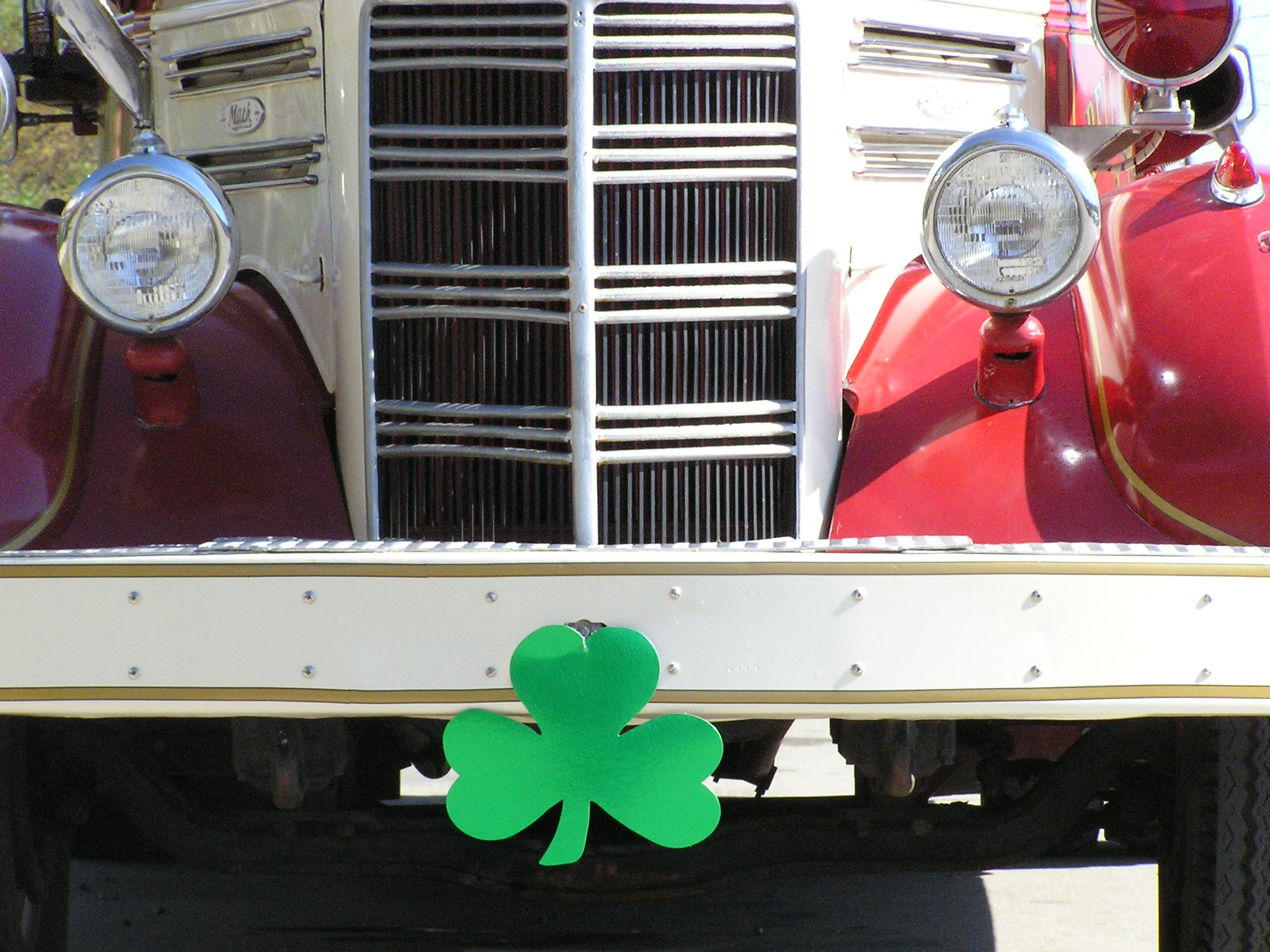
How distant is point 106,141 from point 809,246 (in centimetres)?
234

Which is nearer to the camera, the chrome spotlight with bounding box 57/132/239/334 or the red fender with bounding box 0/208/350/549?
the chrome spotlight with bounding box 57/132/239/334

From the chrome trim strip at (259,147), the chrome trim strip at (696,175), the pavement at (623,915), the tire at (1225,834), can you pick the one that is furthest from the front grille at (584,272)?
the pavement at (623,915)

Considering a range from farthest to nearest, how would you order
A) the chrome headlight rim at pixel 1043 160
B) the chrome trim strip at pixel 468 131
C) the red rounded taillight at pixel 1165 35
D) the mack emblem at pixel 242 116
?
the mack emblem at pixel 242 116, the red rounded taillight at pixel 1165 35, the chrome trim strip at pixel 468 131, the chrome headlight rim at pixel 1043 160

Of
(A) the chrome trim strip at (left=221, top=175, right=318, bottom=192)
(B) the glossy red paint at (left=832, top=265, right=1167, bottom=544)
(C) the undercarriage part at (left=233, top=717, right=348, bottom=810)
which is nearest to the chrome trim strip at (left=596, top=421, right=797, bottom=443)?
(B) the glossy red paint at (left=832, top=265, right=1167, bottom=544)

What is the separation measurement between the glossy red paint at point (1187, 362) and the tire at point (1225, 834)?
0.32 meters

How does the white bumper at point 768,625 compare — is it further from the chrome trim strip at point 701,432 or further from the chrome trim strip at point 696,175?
the chrome trim strip at point 696,175

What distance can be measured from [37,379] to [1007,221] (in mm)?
1570

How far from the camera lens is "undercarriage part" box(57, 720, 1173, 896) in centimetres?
249

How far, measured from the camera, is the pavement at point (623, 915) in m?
3.18

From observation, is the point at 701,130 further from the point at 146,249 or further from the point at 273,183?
the point at 273,183

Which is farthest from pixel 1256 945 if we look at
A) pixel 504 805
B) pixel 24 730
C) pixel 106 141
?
pixel 106 141

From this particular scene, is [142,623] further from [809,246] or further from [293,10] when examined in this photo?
[293,10]

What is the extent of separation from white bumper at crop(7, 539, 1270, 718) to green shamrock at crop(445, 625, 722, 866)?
0.03m

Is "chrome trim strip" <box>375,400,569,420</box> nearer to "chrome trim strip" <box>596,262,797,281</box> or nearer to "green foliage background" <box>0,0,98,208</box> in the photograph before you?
"chrome trim strip" <box>596,262,797,281</box>
